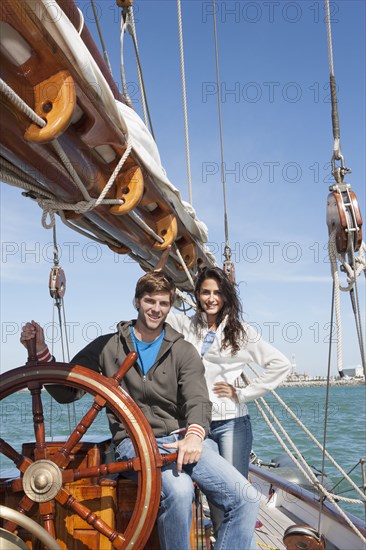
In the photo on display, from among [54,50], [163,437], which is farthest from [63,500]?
[54,50]

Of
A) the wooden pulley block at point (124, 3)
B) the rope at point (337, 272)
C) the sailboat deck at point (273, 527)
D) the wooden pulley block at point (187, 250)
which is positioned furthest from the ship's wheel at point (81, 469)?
the wooden pulley block at point (124, 3)

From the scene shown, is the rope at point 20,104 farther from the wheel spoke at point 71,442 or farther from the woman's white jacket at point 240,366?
the woman's white jacket at point 240,366

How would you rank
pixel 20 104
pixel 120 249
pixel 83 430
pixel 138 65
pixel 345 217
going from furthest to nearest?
pixel 138 65 → pixel 120 249 → pixel 345 217 → pixel 83 430 → pixel 20 104

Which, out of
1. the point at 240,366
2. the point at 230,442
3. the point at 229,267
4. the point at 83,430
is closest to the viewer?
the point at 83,430

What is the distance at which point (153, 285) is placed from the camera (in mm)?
1931

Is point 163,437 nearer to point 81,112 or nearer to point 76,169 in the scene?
point 76,169

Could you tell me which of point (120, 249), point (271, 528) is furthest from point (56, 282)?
point (271, 528)

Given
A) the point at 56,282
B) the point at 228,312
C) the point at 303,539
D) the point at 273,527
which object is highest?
the point at 56,282

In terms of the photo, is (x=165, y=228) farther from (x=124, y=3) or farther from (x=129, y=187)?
(x=124, y=3)

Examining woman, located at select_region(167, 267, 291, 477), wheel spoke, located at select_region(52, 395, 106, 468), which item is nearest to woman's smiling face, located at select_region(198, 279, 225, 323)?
woman, located at select_region(167, 267, 291, 477)

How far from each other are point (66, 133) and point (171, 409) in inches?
39.7

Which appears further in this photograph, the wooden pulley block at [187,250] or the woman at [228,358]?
the wooden pulley block at [187,250]

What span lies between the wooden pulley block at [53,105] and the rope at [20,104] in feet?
0.06

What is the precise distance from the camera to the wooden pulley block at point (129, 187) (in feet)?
5.87
